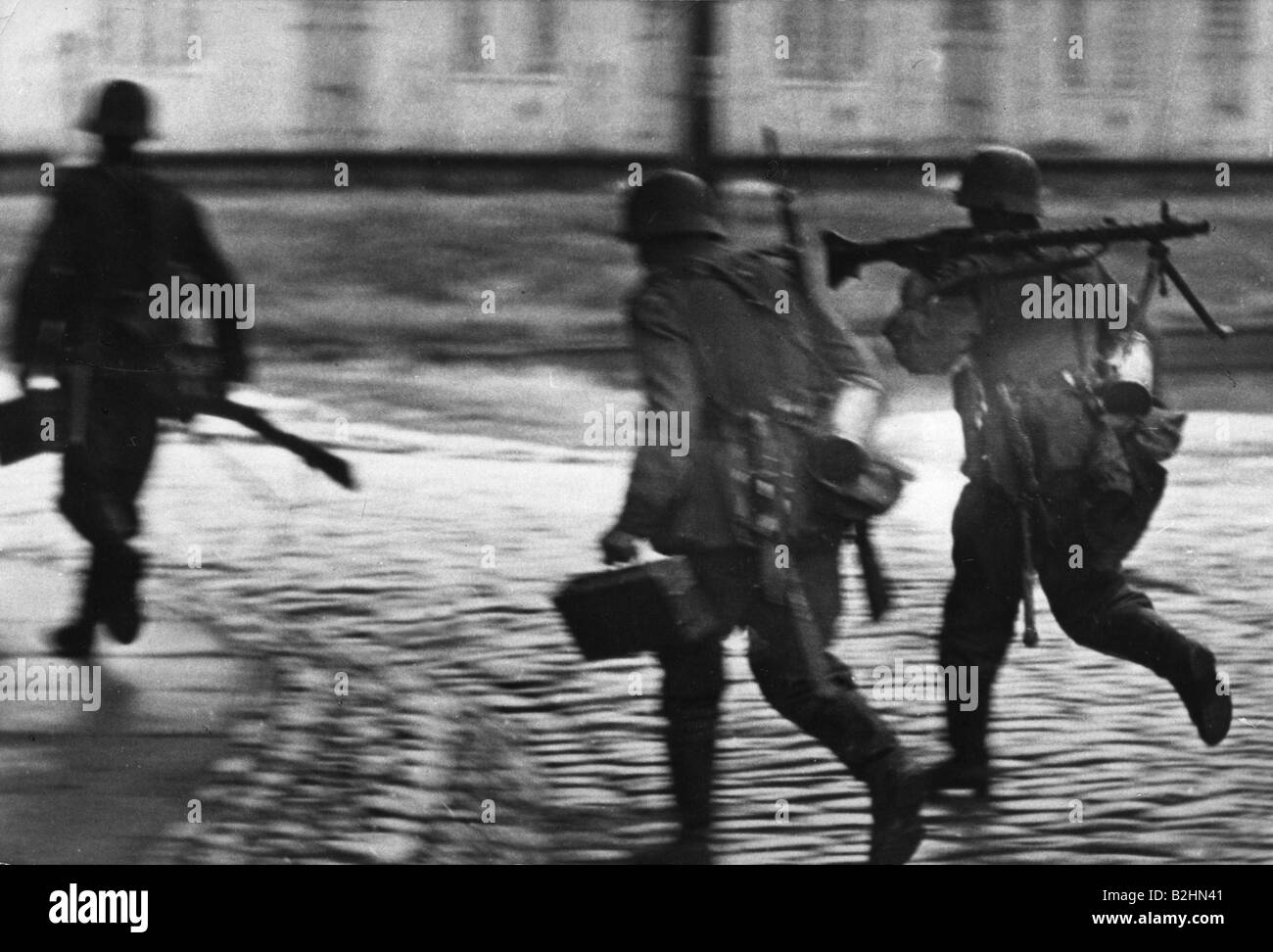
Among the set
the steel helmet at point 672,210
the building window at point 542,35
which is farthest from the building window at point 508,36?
the steel helmet at point 672,210

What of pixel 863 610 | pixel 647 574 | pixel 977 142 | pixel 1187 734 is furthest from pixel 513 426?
pixel 1187 734

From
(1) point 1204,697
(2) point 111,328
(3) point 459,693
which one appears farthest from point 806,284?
(2) point 111,328

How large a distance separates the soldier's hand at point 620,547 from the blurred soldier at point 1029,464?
2.60 ft

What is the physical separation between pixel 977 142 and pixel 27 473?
2.47 metres

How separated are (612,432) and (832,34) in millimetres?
1114

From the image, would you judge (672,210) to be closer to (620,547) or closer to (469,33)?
(469,33)

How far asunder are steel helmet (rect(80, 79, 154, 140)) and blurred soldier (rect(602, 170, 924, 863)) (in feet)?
3.93

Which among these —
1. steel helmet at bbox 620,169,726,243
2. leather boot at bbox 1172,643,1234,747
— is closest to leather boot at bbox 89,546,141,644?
steel helmet at bbox 620,169,726,243

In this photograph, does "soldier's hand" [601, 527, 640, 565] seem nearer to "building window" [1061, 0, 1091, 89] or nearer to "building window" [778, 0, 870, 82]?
"building window" [778, 0, 870, 82]

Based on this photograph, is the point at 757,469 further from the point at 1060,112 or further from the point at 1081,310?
the point at 1060,112

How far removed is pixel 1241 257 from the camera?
4.18m

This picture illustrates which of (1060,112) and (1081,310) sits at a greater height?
(1060,112)
